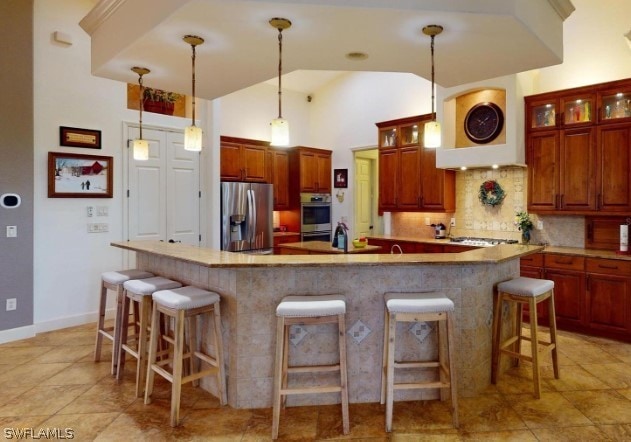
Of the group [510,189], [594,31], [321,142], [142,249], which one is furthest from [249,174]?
[594,31]

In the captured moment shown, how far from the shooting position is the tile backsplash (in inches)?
190

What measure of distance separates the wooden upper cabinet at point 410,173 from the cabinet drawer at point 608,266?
1861 millimetres

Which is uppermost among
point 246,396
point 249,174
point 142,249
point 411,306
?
point 249,174

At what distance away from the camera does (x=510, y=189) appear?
5.21 metres

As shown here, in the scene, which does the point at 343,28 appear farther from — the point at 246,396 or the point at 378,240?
the point at 378,240

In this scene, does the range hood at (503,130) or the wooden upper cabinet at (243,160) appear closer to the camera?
the range hood at (503,130)

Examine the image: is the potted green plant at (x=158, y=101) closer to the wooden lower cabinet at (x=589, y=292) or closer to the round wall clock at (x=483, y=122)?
the round wall clock at (x=483, y=122)

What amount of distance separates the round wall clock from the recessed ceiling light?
2655 mm

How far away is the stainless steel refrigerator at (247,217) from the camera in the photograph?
18.9 feet

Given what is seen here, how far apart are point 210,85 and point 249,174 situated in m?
2.73

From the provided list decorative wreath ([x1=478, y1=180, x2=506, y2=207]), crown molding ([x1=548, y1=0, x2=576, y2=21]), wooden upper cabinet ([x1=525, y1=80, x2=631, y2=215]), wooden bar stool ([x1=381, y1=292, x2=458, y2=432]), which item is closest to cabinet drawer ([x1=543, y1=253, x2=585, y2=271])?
wooden upper cabinet ([x1=525, y1=80, x2=631, y2=215])

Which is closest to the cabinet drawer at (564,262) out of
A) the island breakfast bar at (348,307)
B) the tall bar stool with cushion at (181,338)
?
the island breakfast bar at (348,307)

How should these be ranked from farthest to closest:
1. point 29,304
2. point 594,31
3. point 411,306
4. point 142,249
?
point 594,31
point 29,304
point 142,249
point 411,306

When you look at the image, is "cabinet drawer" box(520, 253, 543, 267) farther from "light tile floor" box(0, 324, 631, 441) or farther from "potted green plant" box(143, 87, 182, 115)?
"potted green plant" box(143, 87, 182, 115)
